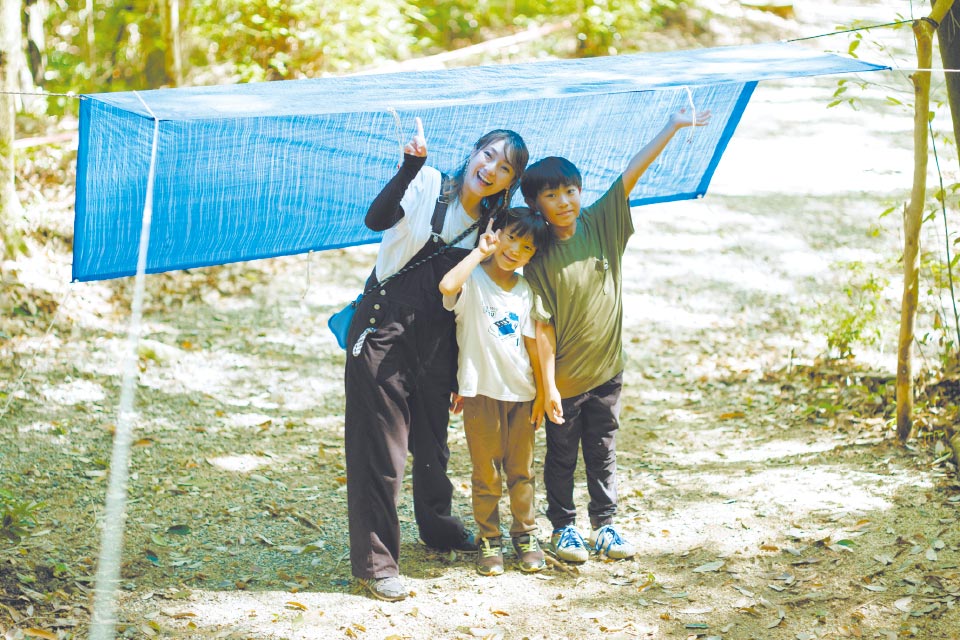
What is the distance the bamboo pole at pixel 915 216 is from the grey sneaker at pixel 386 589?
8.09 ft

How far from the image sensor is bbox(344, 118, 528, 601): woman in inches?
120

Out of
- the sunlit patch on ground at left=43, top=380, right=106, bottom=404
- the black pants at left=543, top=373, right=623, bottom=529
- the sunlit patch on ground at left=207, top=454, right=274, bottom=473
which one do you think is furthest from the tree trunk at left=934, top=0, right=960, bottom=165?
the sunlit patch on ground at left=43, top=380, right=106, bottom=404

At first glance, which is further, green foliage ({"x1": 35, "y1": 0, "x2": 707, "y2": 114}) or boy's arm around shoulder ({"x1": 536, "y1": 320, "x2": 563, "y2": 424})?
green foliage ({"x1": 35, "y1": 0, "x2": 707, "y2": 114})

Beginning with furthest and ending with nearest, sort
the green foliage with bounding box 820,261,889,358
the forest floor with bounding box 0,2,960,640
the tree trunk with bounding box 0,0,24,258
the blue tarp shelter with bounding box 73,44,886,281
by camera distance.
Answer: the tree trunk with bounding box 0,0,24,258, the green foliage with bounding box 820,261,889,358, the forest floor with bounding box 0,2,960,640, the blue tarp shelter with bounding box 73,44,886,281

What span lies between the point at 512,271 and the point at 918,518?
190 centimetres

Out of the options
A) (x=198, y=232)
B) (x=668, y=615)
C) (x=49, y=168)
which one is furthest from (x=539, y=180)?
(x=49, y=168)

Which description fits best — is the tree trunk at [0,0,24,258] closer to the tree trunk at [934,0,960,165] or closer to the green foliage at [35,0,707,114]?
the green foliage at [35,0,707,114]

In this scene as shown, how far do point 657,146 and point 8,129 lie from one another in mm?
4376

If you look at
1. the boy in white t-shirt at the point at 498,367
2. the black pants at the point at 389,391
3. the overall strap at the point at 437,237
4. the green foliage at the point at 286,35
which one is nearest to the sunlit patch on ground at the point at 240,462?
the black pants at the point at 389,391

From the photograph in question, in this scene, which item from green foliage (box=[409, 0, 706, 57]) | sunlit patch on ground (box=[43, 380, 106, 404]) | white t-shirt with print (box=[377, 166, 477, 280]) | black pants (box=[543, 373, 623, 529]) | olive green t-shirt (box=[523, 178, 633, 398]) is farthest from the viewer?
green foliage (box=[409, 0, 706, 57])

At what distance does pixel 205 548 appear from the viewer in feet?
12.0

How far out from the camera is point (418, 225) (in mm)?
3053

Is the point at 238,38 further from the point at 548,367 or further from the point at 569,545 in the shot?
the point at 569,545

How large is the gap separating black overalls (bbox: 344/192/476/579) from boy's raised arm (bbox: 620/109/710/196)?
667 millimetres
